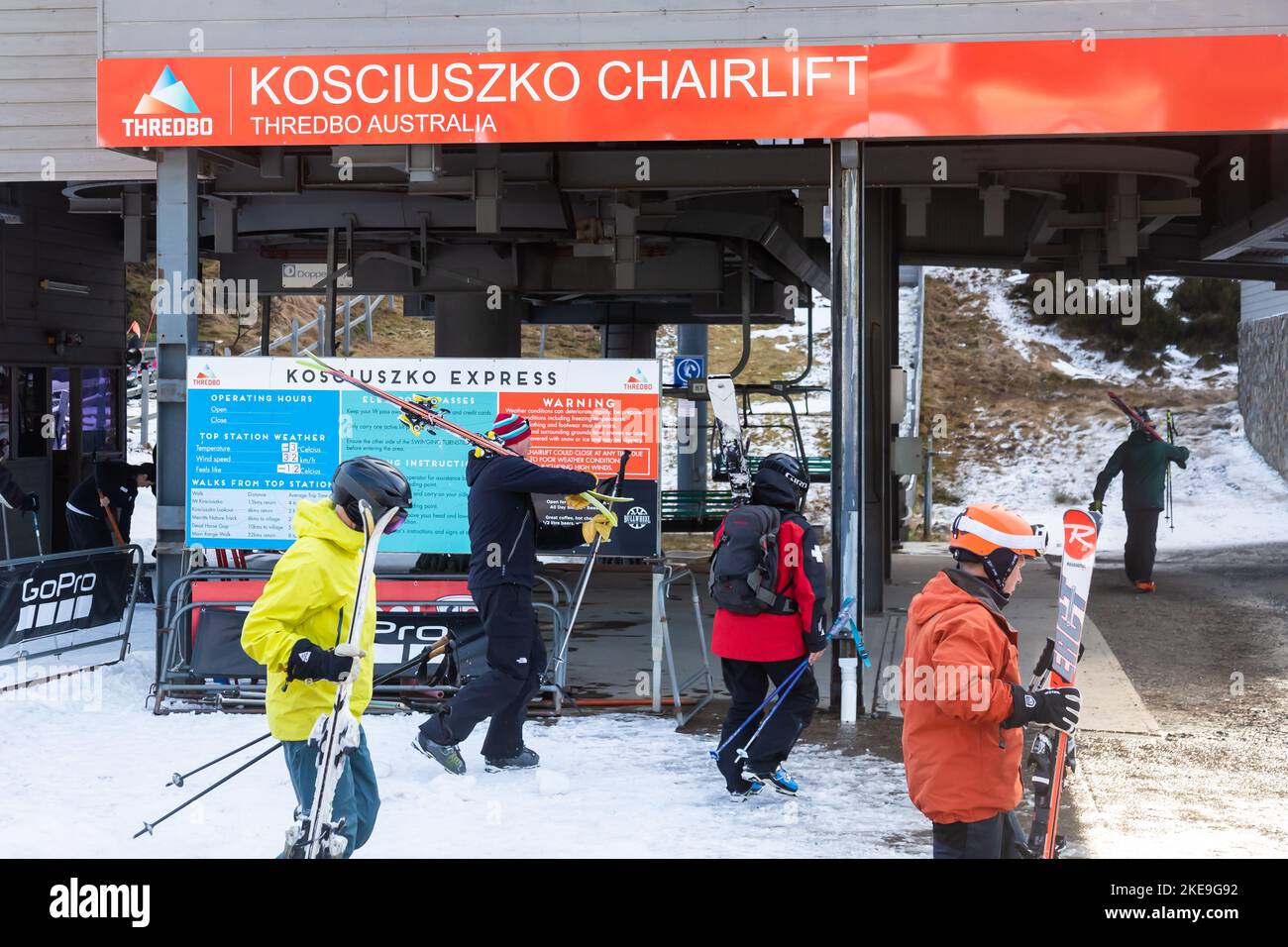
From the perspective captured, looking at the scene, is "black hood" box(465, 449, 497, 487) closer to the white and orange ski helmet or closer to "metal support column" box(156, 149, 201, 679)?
"metal support column" box(156, 149, 201, 679)

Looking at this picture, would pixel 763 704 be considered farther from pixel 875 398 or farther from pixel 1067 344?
pixel 1067 344

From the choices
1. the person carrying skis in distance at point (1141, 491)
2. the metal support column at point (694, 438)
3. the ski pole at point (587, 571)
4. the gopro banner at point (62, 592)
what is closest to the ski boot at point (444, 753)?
the ski pole at point (587, 571)

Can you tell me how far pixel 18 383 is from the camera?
14914 millimetres

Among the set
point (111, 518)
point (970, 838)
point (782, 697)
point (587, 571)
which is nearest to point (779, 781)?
point (782, 697)

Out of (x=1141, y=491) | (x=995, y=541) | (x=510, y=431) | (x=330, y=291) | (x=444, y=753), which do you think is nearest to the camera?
(x=995, y=541)

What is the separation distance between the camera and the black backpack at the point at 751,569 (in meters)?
6.95

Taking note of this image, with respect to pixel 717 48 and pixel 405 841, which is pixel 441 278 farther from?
pixel 405 841

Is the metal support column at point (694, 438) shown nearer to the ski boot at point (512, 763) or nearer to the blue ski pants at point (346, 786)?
the ski boot at point (512, 763)

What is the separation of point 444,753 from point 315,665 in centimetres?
301

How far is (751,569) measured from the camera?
22.8 feet

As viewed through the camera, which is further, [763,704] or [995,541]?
[763,704]

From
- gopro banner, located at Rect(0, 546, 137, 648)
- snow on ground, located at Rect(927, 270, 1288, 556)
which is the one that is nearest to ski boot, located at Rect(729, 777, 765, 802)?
gopro banner, located at Rect(0, 546, 137, 648)

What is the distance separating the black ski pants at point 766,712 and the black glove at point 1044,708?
2805 millimetres
